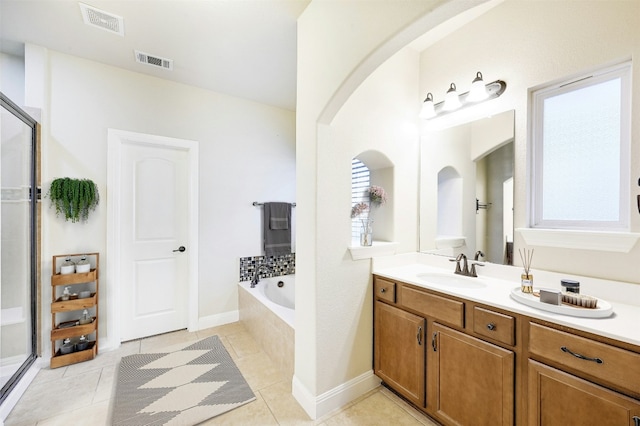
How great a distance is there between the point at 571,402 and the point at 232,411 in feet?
6.09

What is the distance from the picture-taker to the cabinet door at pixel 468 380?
128 centimetres

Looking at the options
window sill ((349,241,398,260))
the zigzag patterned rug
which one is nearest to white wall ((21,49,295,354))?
the zigzag patterned rug

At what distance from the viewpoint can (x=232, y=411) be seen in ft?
5.75

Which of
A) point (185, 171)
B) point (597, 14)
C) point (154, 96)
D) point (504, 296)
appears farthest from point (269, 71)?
point (504, 296)

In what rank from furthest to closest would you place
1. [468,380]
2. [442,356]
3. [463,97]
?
1. [463,97]
2. [442,356]
3. [468,380]

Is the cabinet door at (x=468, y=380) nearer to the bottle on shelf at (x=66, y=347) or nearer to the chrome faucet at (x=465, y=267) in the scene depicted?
the chrome faucet at (x=465, y=267)

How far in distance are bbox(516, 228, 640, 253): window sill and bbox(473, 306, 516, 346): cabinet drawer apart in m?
0.64

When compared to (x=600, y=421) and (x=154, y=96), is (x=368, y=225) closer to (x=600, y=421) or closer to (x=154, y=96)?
(x=600, y=421)

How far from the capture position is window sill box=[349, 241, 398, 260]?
187cm

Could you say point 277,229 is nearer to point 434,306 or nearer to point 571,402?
point 434,306

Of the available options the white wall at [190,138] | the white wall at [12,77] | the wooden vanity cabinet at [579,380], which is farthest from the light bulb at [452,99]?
the white wall at [12,77]

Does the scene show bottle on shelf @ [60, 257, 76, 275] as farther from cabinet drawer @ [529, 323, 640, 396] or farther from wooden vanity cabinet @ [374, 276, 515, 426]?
cabinet drawer @ [529, 323, 640, 396]

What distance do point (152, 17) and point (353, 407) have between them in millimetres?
3138

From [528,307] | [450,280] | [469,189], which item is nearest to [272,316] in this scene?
[450,280]
